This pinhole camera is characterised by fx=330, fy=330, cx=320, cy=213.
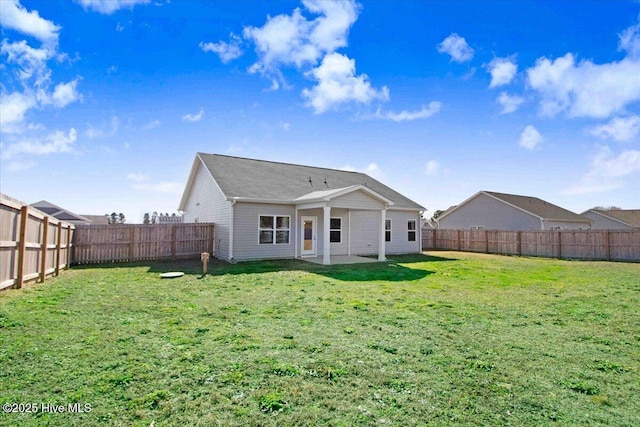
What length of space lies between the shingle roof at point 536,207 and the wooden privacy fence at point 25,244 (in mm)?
29149

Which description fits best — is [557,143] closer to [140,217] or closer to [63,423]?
[63,423]

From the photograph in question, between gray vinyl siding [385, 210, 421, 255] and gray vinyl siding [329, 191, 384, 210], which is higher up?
gray vinyl siding [329, 191, 384, 210]

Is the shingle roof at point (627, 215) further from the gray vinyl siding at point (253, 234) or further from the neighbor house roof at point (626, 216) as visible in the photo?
the gray vinyl siding at point (253, 234)

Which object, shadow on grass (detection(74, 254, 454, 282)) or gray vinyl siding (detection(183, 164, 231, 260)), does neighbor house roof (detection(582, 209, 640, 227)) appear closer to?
shadow on grass (detection(74, 254, 454, 282))

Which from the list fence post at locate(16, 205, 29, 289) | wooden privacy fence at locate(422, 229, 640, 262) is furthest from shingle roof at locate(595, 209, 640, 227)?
fence post at locate(16, 205, 29, 289)

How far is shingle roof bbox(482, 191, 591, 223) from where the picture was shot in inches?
1035

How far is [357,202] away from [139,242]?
10.3 metres

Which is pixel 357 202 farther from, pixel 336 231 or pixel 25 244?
pixel 25 244

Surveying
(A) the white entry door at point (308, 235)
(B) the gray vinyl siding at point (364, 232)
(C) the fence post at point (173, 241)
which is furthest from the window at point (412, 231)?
(C) the fence post at point (173, 241)

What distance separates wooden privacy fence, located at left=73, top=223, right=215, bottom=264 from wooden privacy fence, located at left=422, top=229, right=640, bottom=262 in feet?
56.3

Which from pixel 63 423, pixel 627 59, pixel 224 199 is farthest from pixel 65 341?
pixel 627 59

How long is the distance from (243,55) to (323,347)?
12.0 meters

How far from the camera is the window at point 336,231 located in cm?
1802

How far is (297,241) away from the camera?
16734 millimetres
